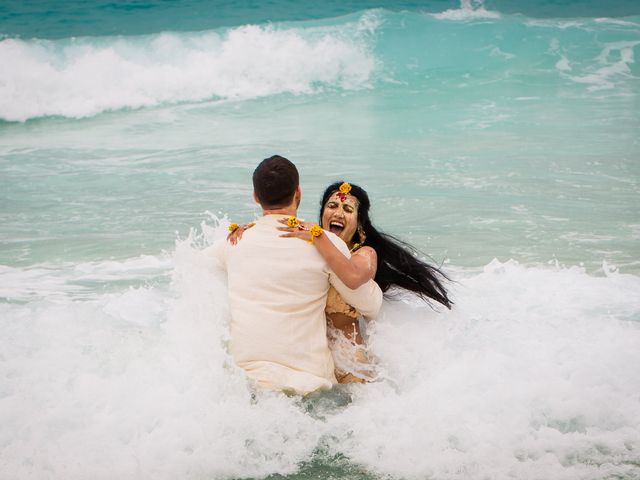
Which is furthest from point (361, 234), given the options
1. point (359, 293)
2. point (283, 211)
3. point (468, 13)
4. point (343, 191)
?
point (468, 13)

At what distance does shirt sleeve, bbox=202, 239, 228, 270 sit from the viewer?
4188mm

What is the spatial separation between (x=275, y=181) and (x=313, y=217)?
4.86 metres

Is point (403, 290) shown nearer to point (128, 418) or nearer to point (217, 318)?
point (217, 318)

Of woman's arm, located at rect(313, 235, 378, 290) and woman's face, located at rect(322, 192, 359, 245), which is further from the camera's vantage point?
woman's face, located at rect(322, 192, 359, 245)

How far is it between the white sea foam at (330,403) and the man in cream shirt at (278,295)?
0.11 m

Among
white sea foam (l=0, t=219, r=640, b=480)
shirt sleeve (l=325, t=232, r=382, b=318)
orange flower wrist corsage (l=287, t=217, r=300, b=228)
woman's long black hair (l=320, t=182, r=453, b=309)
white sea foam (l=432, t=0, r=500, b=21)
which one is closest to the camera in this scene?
white sea foam (l=0, t=219, r=640, b=480)

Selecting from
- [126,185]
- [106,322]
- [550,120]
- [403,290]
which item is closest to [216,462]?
[403,290]

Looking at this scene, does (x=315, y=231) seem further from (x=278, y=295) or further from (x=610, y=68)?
(x=610, y=68)

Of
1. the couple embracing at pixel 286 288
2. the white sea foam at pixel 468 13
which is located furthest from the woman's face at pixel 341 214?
the white sea foam at pixel 468 13

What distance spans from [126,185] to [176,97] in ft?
30.2

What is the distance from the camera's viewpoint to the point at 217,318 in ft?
13.3

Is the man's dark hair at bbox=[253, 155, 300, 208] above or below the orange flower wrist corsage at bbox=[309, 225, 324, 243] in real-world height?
above

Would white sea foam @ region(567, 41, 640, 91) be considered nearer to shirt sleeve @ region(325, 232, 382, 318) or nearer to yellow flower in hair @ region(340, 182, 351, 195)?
yellow flower in hair @ region(340, 182, 351, 195)

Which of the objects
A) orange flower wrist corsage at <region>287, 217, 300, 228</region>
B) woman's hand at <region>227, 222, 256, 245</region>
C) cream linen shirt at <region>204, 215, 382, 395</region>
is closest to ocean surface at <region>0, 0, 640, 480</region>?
cream linen shirt at <region>204, 215, 382, 395</region>
